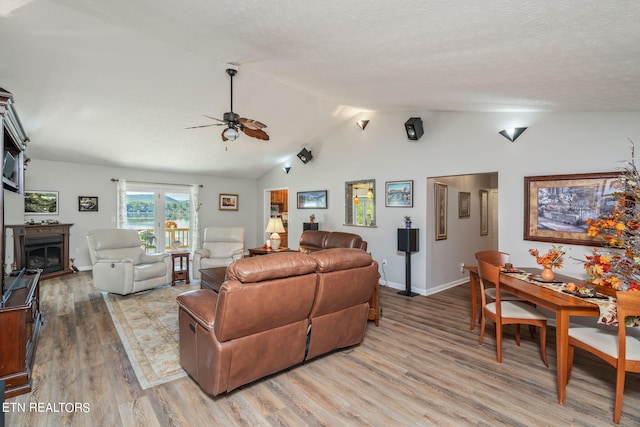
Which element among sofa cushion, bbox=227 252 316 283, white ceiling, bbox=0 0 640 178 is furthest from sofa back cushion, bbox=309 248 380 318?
white ceiling, bbox=0 0 640 178

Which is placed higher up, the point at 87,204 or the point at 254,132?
the point at 254,132

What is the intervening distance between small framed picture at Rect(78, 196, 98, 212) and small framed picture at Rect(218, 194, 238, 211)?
2826 millimetres

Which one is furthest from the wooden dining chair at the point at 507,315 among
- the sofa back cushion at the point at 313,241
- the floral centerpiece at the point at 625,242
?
the sofa back cushion at the point at 313,241

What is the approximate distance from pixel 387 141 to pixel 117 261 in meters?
4.88

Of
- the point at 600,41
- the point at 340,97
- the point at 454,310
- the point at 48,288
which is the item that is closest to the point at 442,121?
the point at 340,97

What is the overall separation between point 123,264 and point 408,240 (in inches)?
175

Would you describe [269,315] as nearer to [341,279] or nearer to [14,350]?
[341,279]

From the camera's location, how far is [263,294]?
2105mm

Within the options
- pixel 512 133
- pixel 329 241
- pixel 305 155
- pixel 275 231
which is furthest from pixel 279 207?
pixel 512 133

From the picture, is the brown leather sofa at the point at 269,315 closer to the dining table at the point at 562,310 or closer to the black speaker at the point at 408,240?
the dining table at the point at 562,310

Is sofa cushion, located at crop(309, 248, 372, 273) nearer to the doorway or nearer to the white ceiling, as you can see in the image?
the white ceiling

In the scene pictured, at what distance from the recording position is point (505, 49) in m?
1.98

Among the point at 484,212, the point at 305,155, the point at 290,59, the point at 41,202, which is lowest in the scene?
the point at 484,212

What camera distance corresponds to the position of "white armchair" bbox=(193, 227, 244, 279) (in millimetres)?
5691
